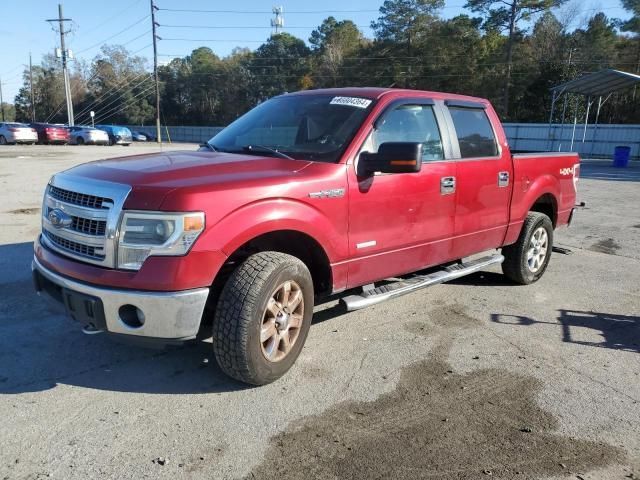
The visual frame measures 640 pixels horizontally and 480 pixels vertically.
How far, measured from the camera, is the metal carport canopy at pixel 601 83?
2127cm

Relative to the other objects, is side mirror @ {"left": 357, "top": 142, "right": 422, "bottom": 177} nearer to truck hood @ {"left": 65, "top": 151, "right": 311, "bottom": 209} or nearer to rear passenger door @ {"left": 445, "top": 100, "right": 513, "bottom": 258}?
truck hood @ {"left": 65, "top": 151, "right": 311, "bottom": 209}

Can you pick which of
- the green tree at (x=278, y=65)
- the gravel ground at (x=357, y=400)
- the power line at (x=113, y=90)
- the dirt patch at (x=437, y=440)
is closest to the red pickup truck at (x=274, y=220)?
the gravel ground at (x=357, y=400)

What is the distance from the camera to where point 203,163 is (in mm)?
3529

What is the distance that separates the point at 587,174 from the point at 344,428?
20.3m

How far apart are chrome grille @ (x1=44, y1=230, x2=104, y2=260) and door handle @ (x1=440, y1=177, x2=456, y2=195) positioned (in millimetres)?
2758

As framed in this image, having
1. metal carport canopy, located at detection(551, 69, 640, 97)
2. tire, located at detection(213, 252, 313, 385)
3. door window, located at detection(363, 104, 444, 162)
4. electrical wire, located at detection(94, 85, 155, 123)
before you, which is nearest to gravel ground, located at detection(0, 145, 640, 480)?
tire, located at detection(213, 252, 313, 385)

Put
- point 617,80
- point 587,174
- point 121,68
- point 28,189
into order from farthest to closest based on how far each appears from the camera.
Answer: point 121,68 < point 617,80 < point 587,174 < point 28,189

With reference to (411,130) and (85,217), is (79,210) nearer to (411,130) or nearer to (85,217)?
(85,217)

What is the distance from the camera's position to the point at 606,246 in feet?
26.5

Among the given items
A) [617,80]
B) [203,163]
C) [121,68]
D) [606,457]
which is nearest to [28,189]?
[203,163]

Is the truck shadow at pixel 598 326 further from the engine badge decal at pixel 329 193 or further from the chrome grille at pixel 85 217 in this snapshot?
the chrome grille at pixel 85 217

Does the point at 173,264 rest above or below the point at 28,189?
above

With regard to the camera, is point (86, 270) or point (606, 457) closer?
point (606, 457)

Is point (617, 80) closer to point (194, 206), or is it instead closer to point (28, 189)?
point (28, 189)
